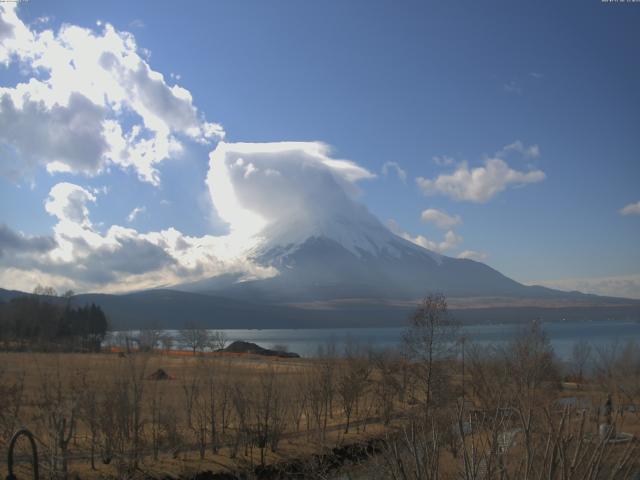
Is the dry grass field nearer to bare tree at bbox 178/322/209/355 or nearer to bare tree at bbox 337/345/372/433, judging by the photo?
bare tree at bbox 337/345/372/433

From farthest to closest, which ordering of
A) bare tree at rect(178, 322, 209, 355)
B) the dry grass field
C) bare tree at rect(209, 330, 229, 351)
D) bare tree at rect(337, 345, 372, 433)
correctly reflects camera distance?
bare tree at rect(178, 322, 209, 355)
bare tree at rect(209, 330, 229, 351)
bare tree at rect(337, 345, 372, 433)
the dry grass field

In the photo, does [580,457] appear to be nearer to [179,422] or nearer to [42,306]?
[179,422]

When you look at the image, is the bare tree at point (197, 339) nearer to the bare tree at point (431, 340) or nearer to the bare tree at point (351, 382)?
the bare tree at point (351, 382)

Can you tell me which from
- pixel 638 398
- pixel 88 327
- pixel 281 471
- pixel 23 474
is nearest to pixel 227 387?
pixel 281 471

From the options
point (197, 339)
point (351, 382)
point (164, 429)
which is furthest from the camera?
point (197, 339)

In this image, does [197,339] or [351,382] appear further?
[197,339]

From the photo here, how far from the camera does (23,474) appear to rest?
1819cm

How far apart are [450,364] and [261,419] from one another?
1344 cm

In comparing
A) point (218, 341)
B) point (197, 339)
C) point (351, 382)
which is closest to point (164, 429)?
point (351, 382)

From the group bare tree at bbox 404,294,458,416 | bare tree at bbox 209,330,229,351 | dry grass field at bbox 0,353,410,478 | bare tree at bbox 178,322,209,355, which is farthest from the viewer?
bare tree at bbox 178,322,209,355

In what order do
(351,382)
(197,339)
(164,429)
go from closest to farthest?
1. (164,429)
2. (351,382)
3. (197,339)

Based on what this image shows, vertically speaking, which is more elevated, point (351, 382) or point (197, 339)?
point (351, 382)

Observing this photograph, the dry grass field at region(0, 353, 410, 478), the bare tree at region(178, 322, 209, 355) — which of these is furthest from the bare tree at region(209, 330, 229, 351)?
the dry grass field at region(0, 353, 410, 478)

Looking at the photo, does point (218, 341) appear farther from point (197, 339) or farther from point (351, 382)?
point (351, 382)
